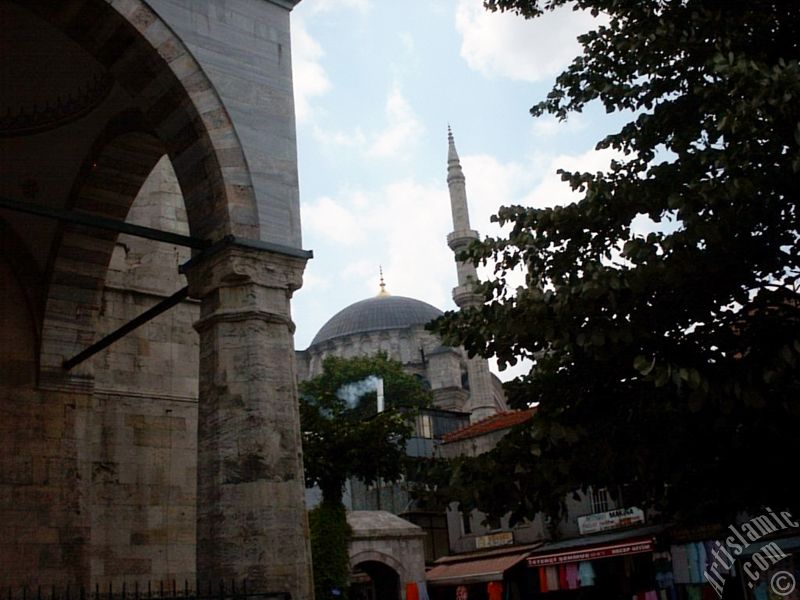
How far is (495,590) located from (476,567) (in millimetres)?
1125

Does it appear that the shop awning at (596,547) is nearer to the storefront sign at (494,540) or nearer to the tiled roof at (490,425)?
the storefront sign at (494,540)

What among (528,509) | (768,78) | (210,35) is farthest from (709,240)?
(210,35)

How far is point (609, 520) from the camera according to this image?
61.1 ft

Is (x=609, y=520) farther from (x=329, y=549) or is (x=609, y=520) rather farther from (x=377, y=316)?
(x=377, y=316)

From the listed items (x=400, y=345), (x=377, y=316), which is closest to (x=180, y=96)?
(x=400, y=345)

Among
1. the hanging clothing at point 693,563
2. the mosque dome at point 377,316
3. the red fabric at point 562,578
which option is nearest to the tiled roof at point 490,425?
the red fabric at point 562,578

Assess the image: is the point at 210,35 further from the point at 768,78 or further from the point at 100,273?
the point at 768,78

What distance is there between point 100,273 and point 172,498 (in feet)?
9.95

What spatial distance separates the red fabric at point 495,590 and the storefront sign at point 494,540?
1459mm

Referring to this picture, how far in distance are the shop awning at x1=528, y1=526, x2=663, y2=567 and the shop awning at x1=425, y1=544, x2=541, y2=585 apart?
2.20 feet

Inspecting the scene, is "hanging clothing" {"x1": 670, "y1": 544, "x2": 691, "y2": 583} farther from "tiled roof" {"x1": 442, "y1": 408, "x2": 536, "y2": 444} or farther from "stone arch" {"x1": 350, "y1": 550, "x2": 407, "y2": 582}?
"stone arch" {"x1": 350, "y1": 550, "x2": 407, "y2": 582}

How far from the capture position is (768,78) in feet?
14.5

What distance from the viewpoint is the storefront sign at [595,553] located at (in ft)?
55.9

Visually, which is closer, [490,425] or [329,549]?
[329,549]
